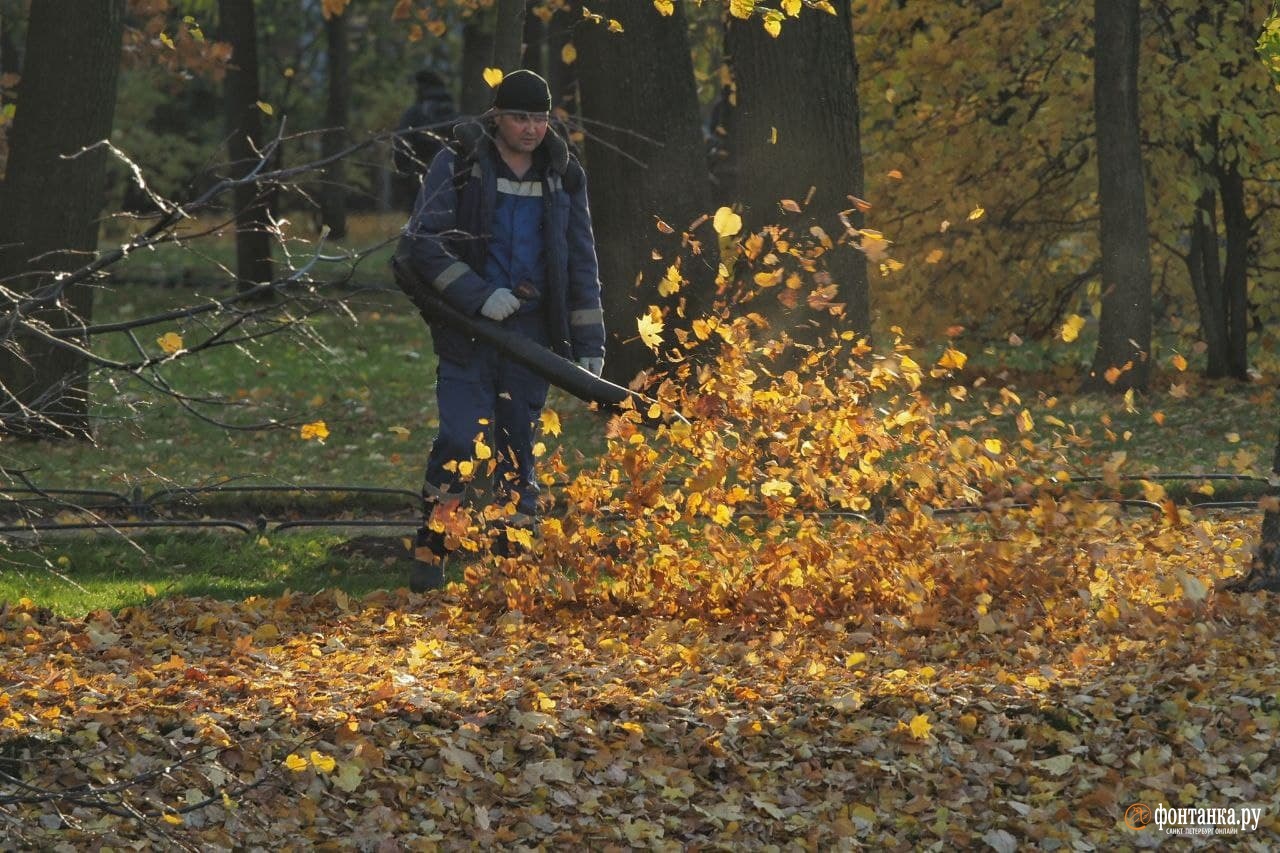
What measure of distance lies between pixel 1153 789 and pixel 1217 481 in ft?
15.4

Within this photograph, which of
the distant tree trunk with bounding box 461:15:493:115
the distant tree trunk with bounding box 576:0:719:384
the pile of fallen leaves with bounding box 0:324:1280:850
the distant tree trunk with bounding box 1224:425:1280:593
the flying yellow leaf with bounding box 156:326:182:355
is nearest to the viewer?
the flying yellow leaf with bounding box 156:326:182:355

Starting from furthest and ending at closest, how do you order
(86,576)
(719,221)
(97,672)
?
(86,576), (719,221), (97,672)

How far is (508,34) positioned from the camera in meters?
10.6

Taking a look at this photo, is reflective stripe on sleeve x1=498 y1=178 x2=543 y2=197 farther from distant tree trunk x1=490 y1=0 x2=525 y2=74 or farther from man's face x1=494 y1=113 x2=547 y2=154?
distant tree trunk x1=490 y1=0 x2=525 y2=74

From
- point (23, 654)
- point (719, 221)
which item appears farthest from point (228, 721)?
point (719, 221)

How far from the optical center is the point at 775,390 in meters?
7.25

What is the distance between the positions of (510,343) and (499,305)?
16cm

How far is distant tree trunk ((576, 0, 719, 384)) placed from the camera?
470 inches

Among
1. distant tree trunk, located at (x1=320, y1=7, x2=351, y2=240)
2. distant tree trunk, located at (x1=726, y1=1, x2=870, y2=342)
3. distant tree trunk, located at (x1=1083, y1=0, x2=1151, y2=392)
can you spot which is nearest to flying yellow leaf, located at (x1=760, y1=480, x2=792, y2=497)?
distant tree trunk, located at (x1=726, y1=1, x2=870, y2=342)

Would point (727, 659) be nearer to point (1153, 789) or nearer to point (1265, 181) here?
point (1153, 789)

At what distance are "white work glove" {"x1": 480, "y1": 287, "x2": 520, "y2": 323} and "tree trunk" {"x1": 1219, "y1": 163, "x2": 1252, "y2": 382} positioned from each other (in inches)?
361

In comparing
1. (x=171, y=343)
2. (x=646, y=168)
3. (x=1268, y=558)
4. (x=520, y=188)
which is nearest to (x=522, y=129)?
(x=520, y=188)

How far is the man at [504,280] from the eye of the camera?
734 cm

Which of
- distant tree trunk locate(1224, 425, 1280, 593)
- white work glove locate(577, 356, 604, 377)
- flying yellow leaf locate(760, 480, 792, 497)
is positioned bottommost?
distant tree trunk locate(1224, 425, 1280, 593)
